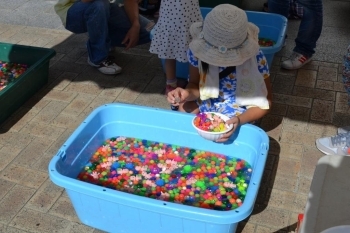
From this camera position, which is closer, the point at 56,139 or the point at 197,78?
the point at 197,78

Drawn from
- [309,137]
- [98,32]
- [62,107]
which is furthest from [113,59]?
[309,137]

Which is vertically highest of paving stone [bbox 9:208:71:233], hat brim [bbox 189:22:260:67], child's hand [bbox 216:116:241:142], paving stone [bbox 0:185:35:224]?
hat brim [bbox 189:22:260:67]

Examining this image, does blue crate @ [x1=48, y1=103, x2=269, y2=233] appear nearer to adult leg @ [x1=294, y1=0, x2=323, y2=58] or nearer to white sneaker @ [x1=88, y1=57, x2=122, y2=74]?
white sneaker @ [x1=88, y1=57, x2=122, y2=74]

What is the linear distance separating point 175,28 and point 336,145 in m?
1.22

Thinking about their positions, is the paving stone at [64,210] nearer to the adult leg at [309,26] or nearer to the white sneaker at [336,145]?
the white sneaker at [336,145]

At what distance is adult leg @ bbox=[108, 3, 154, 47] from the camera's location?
3449 mm

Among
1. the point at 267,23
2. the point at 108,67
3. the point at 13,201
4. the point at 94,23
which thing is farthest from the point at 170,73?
the point at 13,201

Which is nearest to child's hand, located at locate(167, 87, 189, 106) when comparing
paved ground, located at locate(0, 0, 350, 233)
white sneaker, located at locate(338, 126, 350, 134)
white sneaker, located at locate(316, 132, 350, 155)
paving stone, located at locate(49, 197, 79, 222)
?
paved ground, located at locate(0, 0, 350, 233)

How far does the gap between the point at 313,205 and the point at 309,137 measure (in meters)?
1.60

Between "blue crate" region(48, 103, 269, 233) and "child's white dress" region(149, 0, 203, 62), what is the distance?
0.58m

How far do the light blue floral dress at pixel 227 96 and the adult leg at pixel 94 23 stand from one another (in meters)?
1.08

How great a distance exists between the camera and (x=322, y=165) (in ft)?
4.17

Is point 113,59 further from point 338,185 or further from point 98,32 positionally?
point 338,185

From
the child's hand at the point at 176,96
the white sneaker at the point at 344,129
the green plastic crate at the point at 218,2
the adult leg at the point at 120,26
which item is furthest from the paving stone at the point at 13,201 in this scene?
the green plastic crate at the point at 218,2
